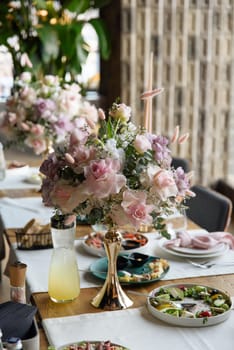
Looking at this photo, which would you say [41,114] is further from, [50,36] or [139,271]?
[50,36]

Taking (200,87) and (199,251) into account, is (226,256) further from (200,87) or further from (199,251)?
(200,87)

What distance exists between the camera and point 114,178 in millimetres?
1667

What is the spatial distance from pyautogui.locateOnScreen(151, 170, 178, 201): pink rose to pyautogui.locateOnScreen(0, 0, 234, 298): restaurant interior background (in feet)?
11.0

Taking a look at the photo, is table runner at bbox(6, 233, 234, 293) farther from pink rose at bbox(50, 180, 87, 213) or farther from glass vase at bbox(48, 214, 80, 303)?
pink rose at bbox(50, 180, 87, 213)

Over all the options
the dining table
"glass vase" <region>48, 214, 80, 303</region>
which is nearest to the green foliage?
the dining table

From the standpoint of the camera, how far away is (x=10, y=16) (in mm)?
5090

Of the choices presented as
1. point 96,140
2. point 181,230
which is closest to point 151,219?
point 96,140

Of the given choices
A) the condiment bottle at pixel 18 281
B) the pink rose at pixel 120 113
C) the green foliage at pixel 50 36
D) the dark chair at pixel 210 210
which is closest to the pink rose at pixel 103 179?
the pink rose at pixel 120 113

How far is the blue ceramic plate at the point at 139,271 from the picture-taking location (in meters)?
1.99

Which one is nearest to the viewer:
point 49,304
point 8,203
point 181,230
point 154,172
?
point 154,172

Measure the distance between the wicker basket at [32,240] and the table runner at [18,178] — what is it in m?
1.03

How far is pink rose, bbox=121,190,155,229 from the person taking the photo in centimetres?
169

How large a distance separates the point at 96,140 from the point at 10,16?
3633 mm

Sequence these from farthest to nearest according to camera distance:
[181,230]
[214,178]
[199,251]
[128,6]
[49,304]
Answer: [214,178] → [128,6] → [181,230] → [199,251] → [49,304]
